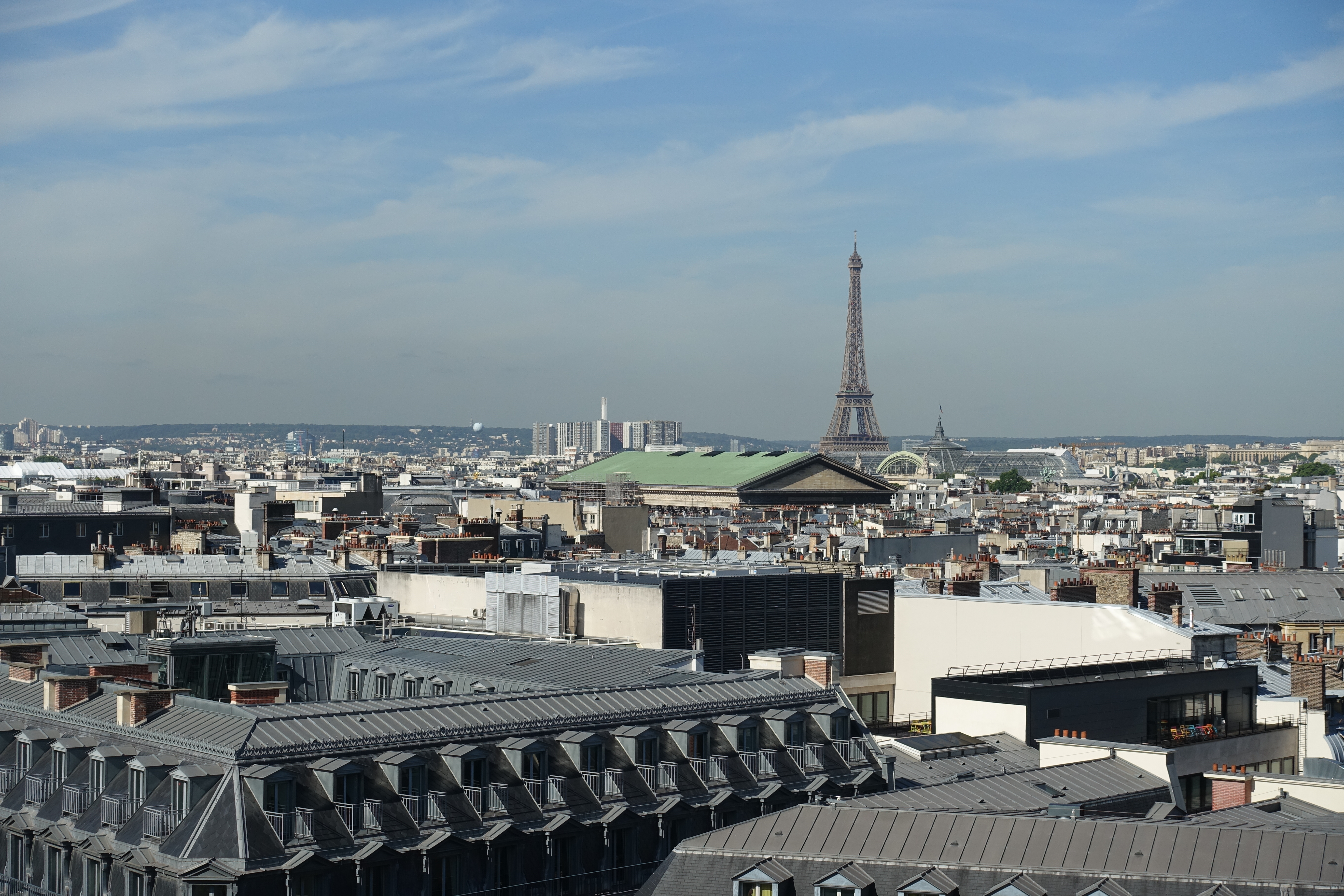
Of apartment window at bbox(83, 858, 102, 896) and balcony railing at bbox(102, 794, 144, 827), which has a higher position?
balcony railing at bbox(102, 794, 144, 827)

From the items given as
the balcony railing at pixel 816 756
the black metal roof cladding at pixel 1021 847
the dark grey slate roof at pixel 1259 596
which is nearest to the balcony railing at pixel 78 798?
the black metal roof cladding at pixel 1021 847

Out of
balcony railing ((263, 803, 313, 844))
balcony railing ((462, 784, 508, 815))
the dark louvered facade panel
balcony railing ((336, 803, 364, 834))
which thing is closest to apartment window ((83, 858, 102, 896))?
balcony railing ((263, 803, 313, 844))

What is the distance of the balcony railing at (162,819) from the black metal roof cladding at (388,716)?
27.3 inches

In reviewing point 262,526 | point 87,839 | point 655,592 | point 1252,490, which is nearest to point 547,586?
point 655,592

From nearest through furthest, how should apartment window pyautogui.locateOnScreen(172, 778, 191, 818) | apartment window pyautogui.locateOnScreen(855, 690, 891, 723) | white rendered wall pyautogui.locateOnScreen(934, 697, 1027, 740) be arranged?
apartment window pyautogui.locateOnScreen(172, 778, 191, 818)
white rendered wall pyautogui.locateOnScreen(934, 697, 1027, 740)
apartment window pyautogui.locateOnScreen(855, 690, 891, 723)

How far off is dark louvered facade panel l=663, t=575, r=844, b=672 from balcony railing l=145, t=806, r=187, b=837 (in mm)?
→ 18596

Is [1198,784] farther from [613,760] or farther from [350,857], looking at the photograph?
[350,857]

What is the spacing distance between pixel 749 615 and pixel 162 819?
21.2m

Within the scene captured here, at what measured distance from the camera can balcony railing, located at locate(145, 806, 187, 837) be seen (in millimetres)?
21000

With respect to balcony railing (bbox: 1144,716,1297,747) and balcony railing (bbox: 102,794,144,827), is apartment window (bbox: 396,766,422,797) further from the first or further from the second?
balcony railing (bbox: 1144,716,1297,747)

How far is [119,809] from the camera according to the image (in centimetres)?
2208

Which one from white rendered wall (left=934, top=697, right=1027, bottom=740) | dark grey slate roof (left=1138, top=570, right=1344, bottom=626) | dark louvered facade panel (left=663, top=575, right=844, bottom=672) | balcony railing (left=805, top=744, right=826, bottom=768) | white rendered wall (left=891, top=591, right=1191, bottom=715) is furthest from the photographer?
dark grey slate roof (left=1138, top=570, right=1344, bottom=626)

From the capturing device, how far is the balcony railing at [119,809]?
72.0ft

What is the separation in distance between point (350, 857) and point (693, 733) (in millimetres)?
5736
